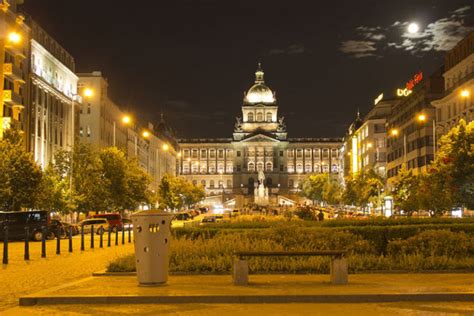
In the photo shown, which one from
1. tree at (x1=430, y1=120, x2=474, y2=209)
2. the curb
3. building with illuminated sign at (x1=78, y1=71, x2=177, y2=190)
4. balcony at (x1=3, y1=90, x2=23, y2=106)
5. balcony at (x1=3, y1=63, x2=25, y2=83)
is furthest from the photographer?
building with illuminated sign at (x1=78, y1=71, x2=177, y2=190)

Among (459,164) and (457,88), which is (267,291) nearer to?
(459,164)

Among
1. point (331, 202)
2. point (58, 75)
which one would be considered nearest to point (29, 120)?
point (58, 75)

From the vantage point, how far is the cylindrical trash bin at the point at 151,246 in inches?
686

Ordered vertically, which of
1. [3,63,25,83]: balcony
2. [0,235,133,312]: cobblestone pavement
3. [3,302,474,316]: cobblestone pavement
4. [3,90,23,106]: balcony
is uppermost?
[3,63,25,83]: balcony

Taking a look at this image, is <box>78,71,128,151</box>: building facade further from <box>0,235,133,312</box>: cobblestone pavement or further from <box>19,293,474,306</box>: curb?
<box>19,293,474,306</box>: curb

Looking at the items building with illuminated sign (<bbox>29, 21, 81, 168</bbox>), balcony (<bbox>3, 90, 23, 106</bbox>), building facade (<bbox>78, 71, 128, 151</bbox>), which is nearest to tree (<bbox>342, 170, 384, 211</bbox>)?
building facade (<bbox>78, 71, 128, 151</bbox>)

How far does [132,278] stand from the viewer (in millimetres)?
19531

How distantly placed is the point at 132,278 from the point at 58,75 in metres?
71.2

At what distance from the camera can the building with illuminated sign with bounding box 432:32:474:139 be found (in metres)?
81.4

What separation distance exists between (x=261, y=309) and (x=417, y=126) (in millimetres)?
93115

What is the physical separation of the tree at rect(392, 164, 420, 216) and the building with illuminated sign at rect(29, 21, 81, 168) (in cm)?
3130

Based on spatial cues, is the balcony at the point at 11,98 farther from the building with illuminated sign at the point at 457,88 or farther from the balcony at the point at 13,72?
the building with illuminated sign at the point at 457,88

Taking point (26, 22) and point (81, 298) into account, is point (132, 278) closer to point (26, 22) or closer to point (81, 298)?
point (81, 298)

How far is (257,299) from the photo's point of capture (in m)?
15.1
